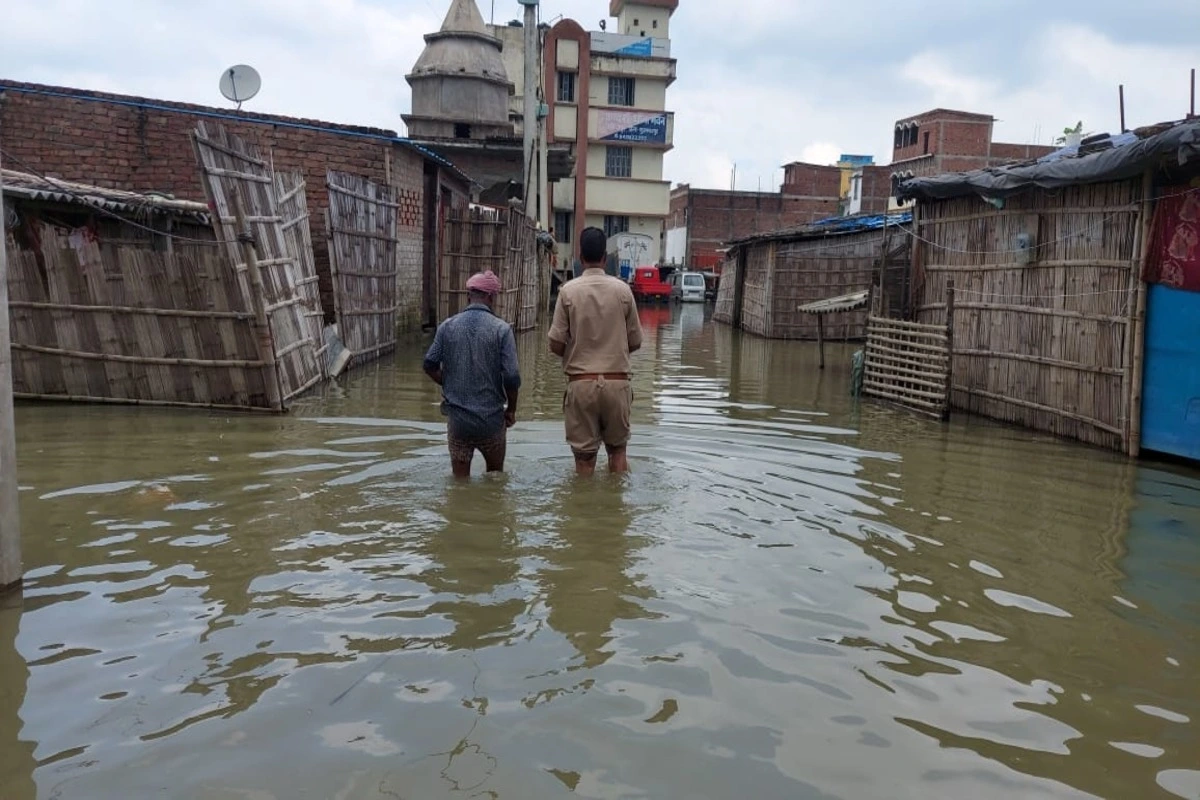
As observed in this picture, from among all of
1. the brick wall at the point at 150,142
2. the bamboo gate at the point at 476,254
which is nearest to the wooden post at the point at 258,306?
the brick wall at the point at 150,142

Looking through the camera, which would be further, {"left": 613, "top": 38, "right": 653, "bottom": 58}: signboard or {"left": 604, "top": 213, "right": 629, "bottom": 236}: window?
{"left": 613, "top": 38, "right": 653, "bottom": 58}: signboard

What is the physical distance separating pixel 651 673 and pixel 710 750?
0.62 meters

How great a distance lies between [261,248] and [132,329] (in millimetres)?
1496

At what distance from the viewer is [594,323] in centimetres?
668

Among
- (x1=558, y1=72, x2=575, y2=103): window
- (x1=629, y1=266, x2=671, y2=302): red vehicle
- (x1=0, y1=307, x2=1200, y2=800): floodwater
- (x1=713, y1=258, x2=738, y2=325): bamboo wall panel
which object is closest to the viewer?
(x1=0, y1=307, x2=1200, y2=800): floodwater

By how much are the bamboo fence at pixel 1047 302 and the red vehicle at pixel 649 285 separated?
102ft

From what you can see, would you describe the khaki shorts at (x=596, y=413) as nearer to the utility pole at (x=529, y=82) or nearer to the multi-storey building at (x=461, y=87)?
the utility pole at (x=529, y=82)

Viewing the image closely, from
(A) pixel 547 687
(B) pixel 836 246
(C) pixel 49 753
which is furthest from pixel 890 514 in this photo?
(B) pixel 836 246

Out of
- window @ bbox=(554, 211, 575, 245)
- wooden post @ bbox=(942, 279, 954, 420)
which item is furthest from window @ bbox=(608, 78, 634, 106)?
wooden post @ bbox=(942, 279, 954, 420)

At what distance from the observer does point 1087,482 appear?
25.7 ft

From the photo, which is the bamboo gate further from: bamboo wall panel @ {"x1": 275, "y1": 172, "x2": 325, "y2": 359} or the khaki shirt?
the khaki shirt

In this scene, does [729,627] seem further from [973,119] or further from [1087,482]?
[973,119]

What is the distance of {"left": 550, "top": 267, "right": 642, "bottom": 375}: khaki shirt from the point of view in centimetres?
667

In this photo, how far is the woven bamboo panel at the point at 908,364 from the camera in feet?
36.9
